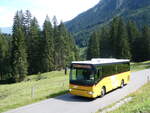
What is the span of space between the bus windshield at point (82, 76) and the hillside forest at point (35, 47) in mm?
47190

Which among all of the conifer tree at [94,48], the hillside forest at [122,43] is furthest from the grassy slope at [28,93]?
the conifer tree at [94,48]

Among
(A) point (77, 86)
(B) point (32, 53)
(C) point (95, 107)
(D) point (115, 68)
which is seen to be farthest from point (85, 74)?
(B) point (32, 53)

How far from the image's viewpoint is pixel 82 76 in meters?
19.2

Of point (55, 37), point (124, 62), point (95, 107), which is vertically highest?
point (55, 37)

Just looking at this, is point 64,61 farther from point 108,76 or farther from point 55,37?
point 108,76

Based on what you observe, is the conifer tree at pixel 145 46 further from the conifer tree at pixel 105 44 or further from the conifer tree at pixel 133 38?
the conifer tree at pixel 105 44

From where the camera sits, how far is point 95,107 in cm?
1673

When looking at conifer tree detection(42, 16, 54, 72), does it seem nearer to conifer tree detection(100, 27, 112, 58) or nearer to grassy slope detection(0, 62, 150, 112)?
conifer tree detection(100, 27, 112, 58)

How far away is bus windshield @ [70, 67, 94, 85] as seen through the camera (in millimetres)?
18750

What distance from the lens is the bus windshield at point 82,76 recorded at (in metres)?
18.8

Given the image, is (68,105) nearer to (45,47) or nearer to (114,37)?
(45,47)

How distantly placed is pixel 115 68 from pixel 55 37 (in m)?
60.3

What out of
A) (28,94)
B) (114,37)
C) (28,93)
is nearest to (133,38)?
(114,37)

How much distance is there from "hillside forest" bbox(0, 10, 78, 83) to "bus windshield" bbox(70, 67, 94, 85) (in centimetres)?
4719
